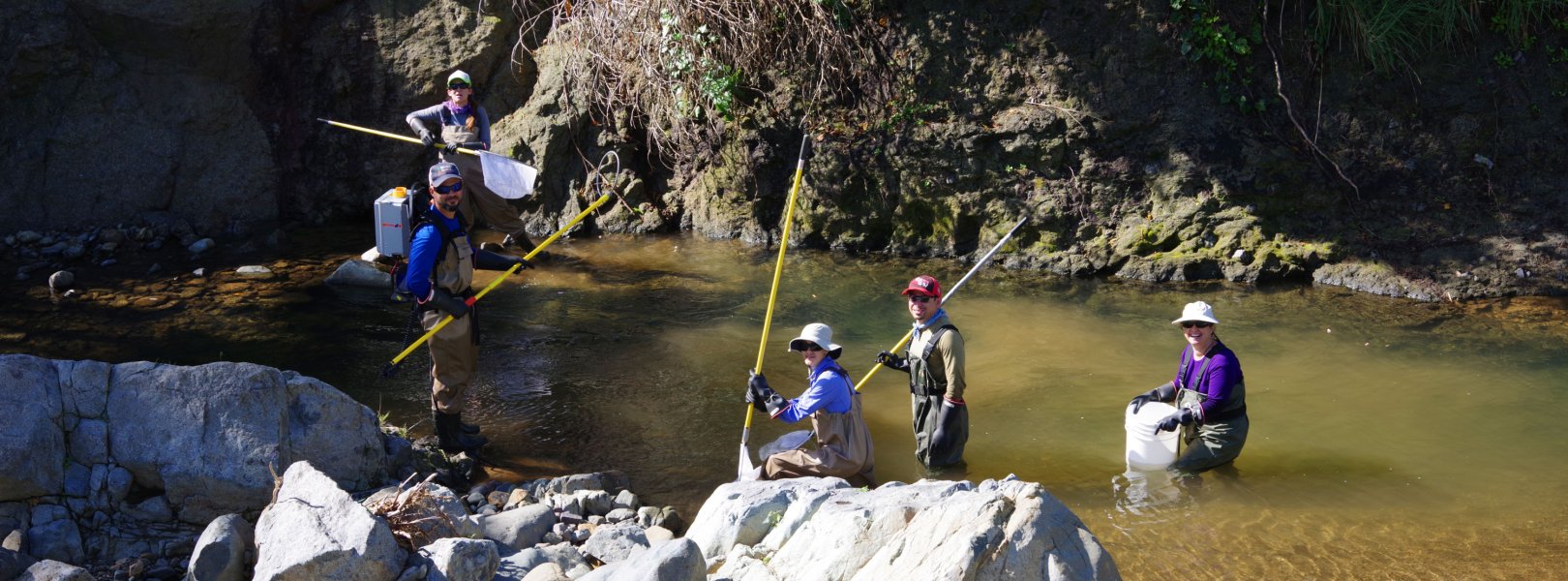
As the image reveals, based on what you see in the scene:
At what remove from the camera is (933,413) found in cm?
621

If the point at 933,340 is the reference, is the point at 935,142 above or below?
above

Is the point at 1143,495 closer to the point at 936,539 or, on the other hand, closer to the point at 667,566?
the point at 936,539

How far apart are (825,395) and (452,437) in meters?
2.32

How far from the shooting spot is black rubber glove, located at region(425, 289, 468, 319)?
618cm

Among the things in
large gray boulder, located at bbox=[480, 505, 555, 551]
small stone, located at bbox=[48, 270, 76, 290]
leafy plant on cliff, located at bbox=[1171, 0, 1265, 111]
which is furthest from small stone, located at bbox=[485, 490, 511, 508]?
leafy plant on cliff, located at bbox=[1171, 0, 1265, 111]

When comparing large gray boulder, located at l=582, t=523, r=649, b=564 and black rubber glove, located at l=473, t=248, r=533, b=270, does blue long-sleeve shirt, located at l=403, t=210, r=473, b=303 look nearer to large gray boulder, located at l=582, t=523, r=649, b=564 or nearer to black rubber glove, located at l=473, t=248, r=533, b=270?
black rubber glove, located at l=473, t=248, r=533, b=270

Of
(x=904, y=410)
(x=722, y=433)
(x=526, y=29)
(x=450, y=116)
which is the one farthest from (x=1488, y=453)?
(x=526, y=29)

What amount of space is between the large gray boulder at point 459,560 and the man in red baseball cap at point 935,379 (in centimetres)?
244

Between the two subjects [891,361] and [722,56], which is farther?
[722,56]

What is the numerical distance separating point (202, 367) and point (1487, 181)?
32.3ft

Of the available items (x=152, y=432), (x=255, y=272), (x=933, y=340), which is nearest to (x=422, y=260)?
(x=152, y=432)

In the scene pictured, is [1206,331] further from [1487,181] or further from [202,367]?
[1487,181]

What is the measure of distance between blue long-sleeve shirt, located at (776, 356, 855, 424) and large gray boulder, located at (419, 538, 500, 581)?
5.17 ft

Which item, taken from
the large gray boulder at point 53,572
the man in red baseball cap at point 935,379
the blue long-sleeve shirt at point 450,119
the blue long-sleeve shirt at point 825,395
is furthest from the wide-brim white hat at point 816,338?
the blue long-sleeve shirt at point 450,119
